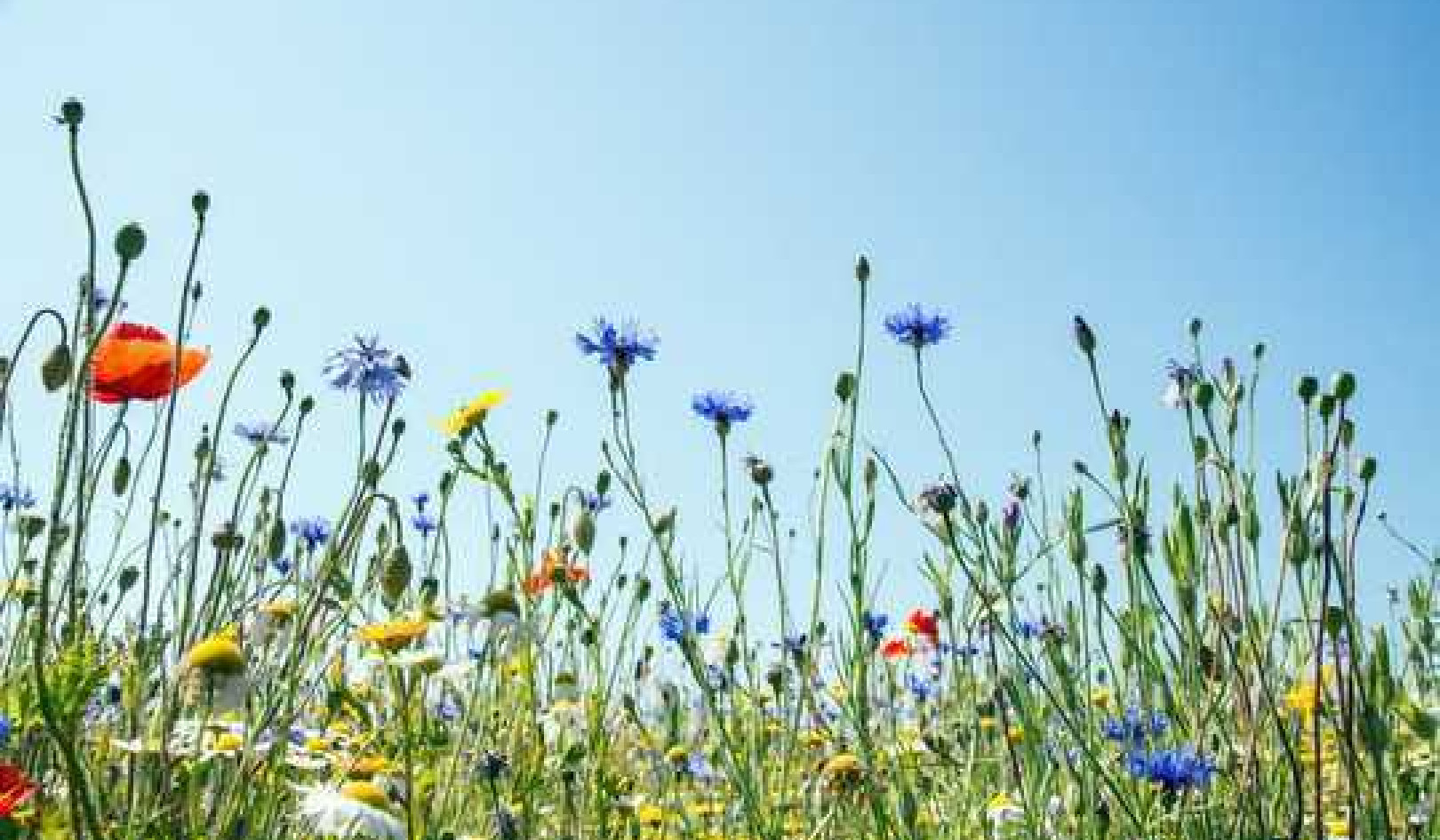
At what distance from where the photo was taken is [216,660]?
53.3 inches

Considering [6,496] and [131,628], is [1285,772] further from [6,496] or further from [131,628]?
[6,496]

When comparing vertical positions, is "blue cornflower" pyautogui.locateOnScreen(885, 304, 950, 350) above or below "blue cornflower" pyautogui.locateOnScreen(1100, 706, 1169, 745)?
above

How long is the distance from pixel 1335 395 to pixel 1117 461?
1.10 ft

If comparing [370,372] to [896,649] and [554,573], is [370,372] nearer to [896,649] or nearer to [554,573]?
[554,573]

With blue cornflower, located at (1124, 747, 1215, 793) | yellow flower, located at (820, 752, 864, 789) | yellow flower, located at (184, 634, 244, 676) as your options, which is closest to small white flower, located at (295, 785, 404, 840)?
yellow flower, located at (184, 634, 244, 676)

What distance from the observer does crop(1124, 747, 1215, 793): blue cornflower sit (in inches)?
66.4

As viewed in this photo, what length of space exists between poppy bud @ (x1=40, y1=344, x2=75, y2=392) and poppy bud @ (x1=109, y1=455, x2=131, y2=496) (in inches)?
21.5

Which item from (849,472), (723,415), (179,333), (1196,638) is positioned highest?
(723,415)

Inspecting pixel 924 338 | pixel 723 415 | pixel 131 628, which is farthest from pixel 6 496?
pixel 924 338

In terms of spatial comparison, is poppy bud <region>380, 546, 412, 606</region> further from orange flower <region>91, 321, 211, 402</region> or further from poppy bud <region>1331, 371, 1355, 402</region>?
poppy bud <region>1331, 371, 1355, 402</region>

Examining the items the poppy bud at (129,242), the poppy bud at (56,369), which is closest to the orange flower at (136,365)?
the poppy bud at (56,369)

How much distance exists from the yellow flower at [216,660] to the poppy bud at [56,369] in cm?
38

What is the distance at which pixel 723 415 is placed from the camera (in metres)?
2.47

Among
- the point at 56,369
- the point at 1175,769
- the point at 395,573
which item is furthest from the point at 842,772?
the point at 56,369
